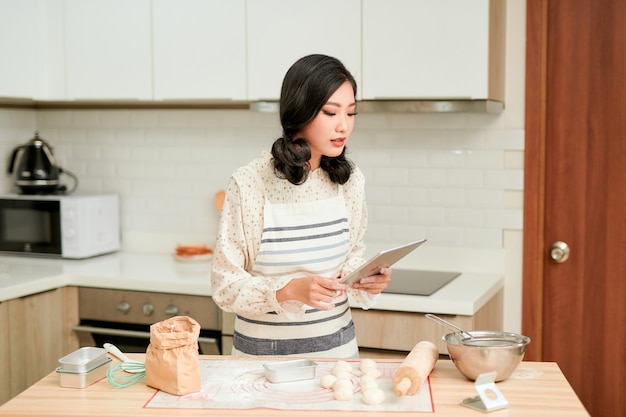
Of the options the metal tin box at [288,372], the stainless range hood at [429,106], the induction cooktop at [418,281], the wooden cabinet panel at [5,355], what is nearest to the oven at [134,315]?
the wooden cabinet panel at [5,355]

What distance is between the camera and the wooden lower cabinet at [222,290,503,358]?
2.93 m

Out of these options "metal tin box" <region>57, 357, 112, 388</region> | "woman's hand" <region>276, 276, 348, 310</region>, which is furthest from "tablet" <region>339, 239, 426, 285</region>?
"metal tin box" <region>57, 357, 112, 388</region>

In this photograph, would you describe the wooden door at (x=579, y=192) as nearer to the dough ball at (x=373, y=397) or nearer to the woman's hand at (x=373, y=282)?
the woman's hand at (x=373, y=282)

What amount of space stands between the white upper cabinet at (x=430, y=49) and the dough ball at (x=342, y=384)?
1.55 meters

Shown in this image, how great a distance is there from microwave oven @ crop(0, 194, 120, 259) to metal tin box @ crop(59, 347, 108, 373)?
1.71 m

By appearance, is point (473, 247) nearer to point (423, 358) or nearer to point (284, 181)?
point (284, 181)

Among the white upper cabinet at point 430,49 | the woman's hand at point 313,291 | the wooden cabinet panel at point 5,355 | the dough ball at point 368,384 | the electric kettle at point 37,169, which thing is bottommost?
the wooden cabinet panel at point 5,355

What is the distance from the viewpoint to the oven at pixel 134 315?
10.6ft

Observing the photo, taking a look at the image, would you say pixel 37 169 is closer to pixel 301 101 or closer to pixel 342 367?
pixel 301 101

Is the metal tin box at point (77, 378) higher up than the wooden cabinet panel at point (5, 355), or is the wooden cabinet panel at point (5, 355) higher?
the metal tin box at point (77, 378)

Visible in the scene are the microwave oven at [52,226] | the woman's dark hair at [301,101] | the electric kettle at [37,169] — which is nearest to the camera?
the woman's dark hair at [301,101]

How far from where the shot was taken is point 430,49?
3123mm

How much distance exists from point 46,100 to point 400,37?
1.66m

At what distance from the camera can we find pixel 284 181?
7.82 feet
